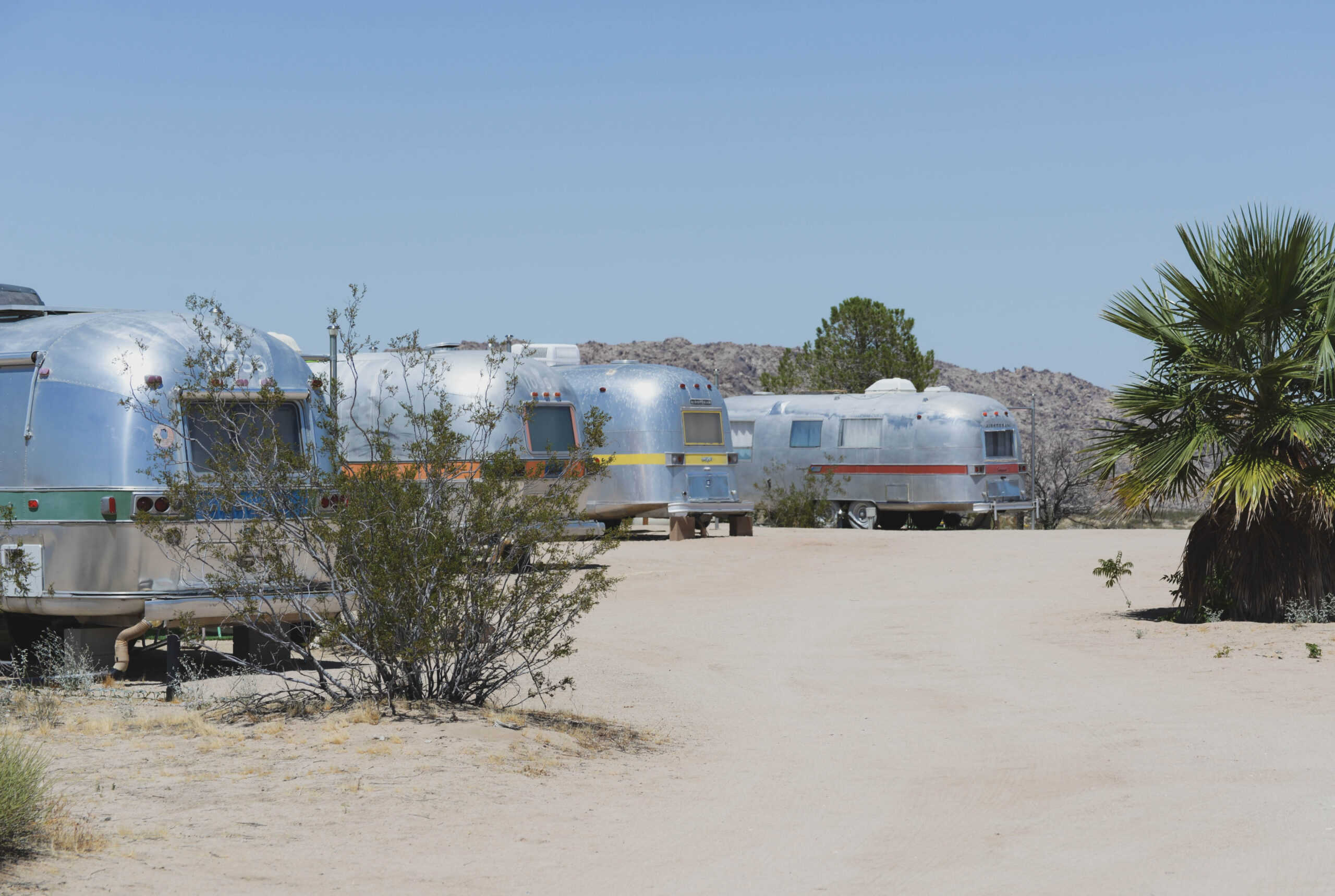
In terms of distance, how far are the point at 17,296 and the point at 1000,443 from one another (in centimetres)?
1981

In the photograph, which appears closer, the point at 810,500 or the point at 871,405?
the point at 871,405

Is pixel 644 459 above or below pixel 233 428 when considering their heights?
above

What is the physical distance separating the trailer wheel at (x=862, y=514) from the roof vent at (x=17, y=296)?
19071mm

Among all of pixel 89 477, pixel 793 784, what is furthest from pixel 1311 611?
pixel 89 477

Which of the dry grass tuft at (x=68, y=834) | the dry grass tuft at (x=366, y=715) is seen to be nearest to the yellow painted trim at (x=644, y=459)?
the dry grass tuft at (x=366, y=715)

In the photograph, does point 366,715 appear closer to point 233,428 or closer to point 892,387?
point 233,428

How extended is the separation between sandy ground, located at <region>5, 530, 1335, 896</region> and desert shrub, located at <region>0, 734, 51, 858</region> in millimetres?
212

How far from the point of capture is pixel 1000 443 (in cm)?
2766

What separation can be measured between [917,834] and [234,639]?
250 inches

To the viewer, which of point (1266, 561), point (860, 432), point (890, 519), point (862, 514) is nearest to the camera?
point (1266, 561)

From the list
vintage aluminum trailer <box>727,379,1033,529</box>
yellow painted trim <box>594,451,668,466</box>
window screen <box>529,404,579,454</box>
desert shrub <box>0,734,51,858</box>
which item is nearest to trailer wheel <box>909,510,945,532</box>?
vintage aluminum trailer <box>727,379,1033,529</box>

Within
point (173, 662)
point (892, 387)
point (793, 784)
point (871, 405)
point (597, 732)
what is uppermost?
point (892, 387)

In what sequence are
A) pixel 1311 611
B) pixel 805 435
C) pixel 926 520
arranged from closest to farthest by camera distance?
pixel 1311 611 < pixel 805 435 < pixel 926 520

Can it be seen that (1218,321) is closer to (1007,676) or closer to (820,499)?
(1007,676)
